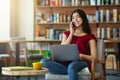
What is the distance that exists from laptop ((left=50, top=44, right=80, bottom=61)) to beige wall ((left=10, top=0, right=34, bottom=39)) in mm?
4213

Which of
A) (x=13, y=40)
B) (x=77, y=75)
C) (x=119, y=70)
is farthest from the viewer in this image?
(x=119, y=70)

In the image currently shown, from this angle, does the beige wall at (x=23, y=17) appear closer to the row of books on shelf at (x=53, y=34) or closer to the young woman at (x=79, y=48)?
the row of books on shelf at (x=53, y=34)

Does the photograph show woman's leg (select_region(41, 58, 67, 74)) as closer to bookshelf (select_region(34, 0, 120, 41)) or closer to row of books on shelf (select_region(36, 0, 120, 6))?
bookshelf (select_region(34, 0, 120, 41))

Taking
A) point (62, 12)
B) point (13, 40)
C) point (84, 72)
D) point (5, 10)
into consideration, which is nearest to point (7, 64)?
point (13, 40)

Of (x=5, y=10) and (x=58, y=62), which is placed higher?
(x=5, y=10)

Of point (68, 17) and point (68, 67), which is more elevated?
point (68, 17)

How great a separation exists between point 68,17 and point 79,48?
3.71 m

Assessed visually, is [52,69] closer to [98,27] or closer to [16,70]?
[16,70]

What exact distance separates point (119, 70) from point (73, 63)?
401cm

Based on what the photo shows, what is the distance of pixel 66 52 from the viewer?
10.8 feet

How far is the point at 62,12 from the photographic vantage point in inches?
295

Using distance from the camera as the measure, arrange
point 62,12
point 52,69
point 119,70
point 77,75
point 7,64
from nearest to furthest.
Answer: point 77,75 < point 52,69 < point 7,64 < point 119,70 < point 62,12

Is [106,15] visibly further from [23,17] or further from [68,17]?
[23,17]

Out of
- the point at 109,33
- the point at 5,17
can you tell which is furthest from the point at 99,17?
the point at 5,17
